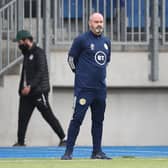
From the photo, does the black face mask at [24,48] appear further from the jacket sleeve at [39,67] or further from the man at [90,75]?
the man at [90,75]

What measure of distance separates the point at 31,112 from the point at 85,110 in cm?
347

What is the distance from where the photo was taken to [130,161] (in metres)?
11.4

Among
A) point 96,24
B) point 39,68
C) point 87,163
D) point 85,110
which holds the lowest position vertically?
point 87,163

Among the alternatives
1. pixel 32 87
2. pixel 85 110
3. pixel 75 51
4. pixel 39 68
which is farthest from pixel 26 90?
pixel 85 110

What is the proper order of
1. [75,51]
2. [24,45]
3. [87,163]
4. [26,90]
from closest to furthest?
[87,163] → [75,51] → [26,90] → [24,45]

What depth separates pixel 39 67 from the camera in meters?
15.1

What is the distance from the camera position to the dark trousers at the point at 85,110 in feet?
39.1

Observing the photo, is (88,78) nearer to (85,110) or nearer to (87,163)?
(85,110)

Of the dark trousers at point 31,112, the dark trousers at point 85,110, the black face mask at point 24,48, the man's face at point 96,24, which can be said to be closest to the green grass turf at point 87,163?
the dark trousers at point 85,110

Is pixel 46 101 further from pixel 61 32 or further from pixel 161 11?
pixel 161 11

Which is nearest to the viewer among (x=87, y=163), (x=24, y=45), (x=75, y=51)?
(x=87, y=163)

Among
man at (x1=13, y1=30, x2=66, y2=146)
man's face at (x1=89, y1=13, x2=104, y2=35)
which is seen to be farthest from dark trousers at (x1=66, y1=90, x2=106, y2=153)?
man at (x1=13, y1=30, x2=66, y2=146)

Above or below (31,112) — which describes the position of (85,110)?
above

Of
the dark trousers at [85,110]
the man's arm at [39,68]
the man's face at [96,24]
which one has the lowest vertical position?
the dark trousers at [85,110]
